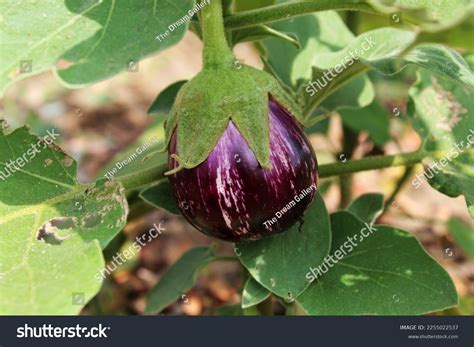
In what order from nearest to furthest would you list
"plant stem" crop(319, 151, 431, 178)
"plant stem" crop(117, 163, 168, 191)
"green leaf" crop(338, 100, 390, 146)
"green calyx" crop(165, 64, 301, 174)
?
"green calyx" crop(165, 64, 301, 174)
"plant stem" crop(117, 163, 168, 191)
"plant stem" crop(319, 151, 431, 178)
"green leaf" crop(338, 100, 390, 146)

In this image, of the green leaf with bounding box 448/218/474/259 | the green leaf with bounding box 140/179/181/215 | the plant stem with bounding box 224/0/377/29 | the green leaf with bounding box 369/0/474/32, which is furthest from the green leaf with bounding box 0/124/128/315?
the green leaf with bounding box 448/218/474/259

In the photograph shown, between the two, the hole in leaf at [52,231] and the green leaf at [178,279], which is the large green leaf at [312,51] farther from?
the hole in leaf at [52,231]

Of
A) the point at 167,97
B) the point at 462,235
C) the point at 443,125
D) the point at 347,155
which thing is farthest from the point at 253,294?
the point at 462,235

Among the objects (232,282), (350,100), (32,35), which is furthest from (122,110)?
(32,35)

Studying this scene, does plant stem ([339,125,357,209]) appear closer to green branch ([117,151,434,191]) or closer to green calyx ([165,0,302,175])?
green branch ([117,151,434,191])

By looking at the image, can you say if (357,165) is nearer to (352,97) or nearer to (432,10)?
(352,97)
